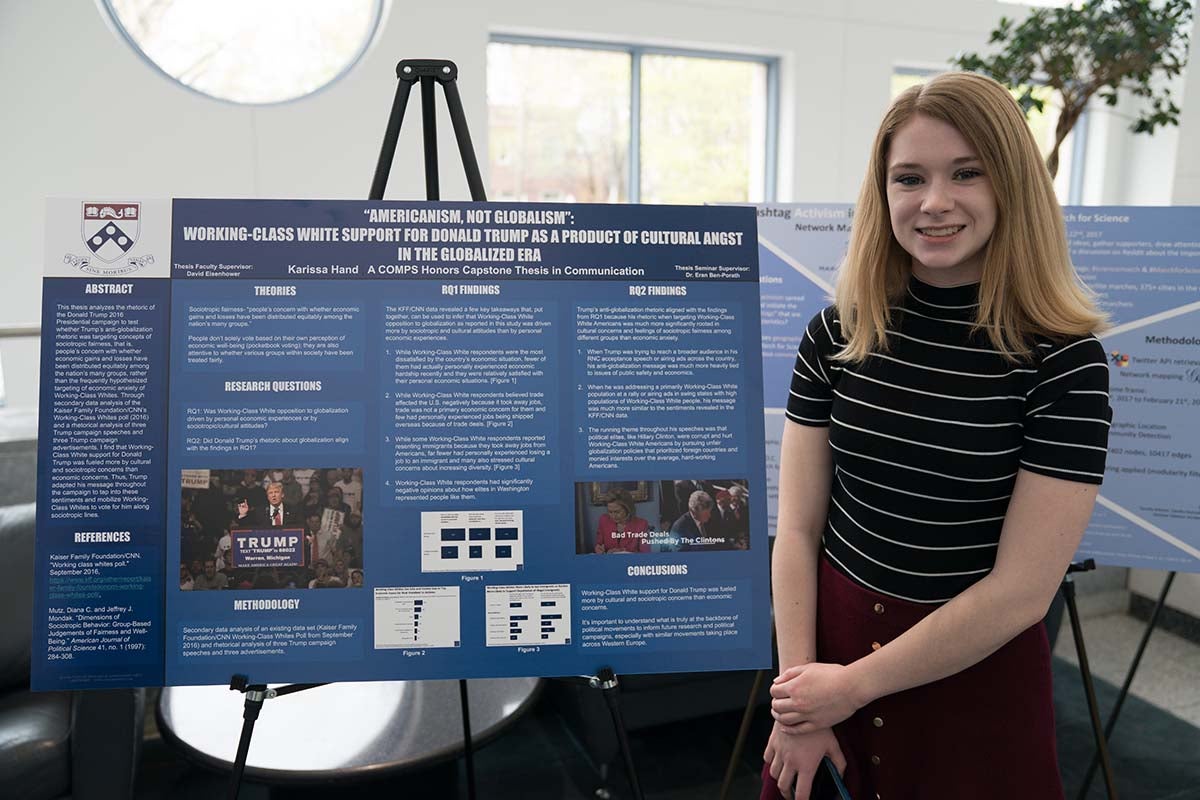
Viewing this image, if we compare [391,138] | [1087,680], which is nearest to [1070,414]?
[1087,680]

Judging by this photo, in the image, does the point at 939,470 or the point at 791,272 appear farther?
the point at 791,272

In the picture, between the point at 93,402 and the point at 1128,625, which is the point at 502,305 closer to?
the point at 93,402

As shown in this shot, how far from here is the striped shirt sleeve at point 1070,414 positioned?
109 centimetres

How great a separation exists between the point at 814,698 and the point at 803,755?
0.12m

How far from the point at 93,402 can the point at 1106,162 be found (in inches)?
250

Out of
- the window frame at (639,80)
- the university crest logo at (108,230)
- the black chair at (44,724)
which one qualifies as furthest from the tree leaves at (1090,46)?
the black chair at (44,724)

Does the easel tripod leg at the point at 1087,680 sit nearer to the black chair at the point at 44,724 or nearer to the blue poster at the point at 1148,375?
the blue poster at the point at 1148,375

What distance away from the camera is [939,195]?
1169 millimetres

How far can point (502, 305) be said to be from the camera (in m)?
1.32

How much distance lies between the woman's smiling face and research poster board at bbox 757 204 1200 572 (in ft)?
2.54

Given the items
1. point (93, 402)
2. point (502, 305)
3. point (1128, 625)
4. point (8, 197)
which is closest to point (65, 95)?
point (8, 197)

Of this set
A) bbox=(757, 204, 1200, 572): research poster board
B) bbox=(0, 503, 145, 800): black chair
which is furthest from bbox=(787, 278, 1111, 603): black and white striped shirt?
bbox=(0, 503, 145, 800): black chair

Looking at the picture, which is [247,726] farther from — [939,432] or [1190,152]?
[1190,152]

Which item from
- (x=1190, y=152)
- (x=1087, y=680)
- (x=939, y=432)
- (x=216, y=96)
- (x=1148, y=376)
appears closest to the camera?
(x=939, y=432)
